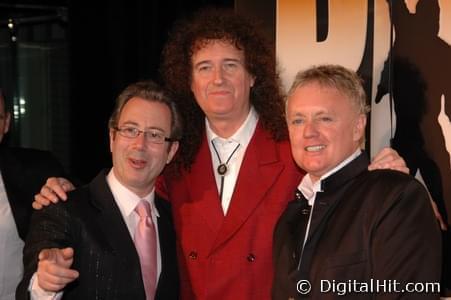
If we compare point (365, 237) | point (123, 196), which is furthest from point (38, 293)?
point (365, 237)

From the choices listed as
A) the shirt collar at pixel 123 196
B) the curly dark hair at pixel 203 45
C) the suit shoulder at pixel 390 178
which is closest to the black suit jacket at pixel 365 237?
the suit shoulder at pixel 390 178

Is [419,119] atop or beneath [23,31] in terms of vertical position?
beneath

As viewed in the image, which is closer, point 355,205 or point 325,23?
point 355,205

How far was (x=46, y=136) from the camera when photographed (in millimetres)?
7434

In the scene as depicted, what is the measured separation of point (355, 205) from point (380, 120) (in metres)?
1.22

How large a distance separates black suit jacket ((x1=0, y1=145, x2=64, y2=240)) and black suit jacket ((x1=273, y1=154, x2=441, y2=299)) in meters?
1.42

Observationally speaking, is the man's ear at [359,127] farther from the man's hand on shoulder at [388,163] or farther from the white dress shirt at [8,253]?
the white dress shirt at [8,253]

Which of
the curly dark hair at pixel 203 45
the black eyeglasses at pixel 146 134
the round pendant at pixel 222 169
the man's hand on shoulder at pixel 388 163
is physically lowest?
the round pendant at pixel 222 169

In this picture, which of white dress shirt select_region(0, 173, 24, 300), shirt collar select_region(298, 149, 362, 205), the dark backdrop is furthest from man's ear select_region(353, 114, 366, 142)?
the dark backdrop

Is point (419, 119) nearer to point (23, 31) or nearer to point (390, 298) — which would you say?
point (390, 298)

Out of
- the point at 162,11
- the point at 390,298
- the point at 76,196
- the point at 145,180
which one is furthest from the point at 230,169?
the point at 162,11

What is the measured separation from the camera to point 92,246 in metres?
2.47

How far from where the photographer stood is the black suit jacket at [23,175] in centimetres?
326

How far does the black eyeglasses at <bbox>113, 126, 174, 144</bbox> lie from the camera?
267 centimetres
